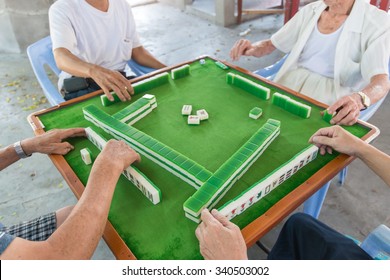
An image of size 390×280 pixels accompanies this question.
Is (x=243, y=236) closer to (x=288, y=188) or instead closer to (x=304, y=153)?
(x=288, y=188)

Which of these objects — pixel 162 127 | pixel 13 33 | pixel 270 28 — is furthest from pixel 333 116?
pixel 13 33

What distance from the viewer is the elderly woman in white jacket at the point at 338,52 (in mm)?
1919

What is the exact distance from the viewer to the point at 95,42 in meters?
2.46

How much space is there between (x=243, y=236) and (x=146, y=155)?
24.1 inches

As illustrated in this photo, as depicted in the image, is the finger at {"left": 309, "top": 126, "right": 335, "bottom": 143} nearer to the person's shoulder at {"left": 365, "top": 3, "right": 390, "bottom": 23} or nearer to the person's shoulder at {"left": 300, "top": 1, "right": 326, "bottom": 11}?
the person's shoulder at {"left": 365, "top": 3, "right": 390, "bottom": 23}

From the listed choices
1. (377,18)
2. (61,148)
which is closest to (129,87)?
(61,148)

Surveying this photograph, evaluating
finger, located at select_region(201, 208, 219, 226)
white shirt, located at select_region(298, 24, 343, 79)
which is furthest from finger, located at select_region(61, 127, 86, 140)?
white shirt, located at select_region(298, 24, 343, 79)

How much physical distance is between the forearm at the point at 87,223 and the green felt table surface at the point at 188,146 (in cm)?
12

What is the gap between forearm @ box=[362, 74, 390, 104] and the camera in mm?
1849

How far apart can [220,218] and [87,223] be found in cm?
46

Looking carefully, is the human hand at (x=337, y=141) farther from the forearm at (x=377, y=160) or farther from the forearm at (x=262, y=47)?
the forearm at (x=262, y=47)

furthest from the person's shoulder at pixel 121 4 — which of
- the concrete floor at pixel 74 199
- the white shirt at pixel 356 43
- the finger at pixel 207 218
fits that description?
the finger at pixel 207 218

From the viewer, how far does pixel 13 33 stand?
16.7ft

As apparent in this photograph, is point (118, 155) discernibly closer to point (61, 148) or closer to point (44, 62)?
point (61, 148)
